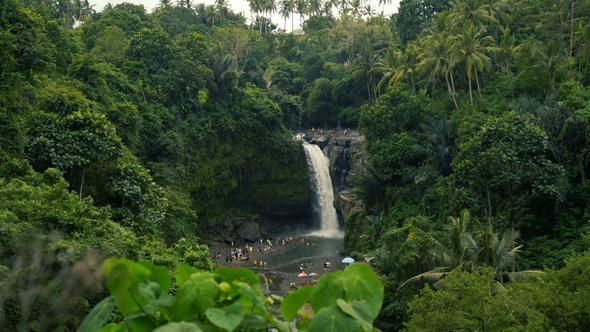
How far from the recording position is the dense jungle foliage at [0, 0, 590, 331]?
13.9m

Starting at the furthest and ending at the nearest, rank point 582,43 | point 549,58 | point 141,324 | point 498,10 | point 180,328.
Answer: point 498,10, point 582,43, point 549,58, point 141,324, point 180,328

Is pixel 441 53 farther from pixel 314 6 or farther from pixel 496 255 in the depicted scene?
pixel 314 6

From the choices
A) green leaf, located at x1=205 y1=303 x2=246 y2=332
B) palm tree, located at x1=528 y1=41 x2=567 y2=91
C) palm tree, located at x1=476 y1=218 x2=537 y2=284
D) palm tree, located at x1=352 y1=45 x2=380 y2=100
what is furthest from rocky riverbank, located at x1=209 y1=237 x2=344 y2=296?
green leaf, located at x1=205 y1=303 x2=246 y2=332

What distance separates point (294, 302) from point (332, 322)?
35 cm

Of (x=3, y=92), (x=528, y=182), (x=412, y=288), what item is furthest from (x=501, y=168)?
(x=3, y=92)

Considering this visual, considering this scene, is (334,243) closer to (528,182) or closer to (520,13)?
(528,182)

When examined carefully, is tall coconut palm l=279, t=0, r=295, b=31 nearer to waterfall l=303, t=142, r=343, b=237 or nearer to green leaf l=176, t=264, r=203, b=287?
waterfall l=303, t=142, r=343, b=237

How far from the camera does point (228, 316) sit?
2404 mm

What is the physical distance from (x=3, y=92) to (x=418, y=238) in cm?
1609

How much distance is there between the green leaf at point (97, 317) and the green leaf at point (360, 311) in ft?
3.46

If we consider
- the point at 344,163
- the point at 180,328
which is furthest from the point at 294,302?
the point at 344,163

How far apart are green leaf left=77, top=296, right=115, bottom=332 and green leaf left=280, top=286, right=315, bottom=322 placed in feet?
2.66

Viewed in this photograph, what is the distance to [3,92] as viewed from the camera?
58.9ft

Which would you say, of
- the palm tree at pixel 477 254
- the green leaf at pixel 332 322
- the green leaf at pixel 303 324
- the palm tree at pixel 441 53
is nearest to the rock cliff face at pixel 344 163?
the palm tree at pixel 441 53
